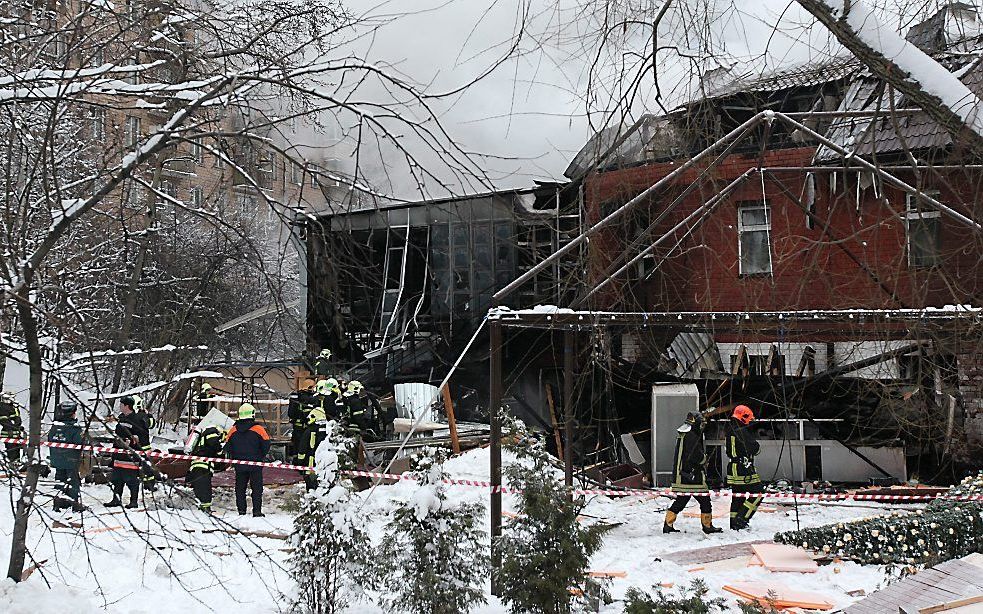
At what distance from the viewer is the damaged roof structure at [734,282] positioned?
14.8ft

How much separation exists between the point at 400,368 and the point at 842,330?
43.9ft

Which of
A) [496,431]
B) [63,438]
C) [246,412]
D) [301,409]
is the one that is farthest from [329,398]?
[496,431]

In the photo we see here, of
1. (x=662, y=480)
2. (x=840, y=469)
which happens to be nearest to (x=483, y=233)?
(x=662, y=480)

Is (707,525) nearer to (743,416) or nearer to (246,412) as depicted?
(743,416)

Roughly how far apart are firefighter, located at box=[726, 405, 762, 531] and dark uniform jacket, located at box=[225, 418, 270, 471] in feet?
20.9

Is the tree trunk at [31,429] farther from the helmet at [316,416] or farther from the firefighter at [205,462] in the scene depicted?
the helmet at [316,416]

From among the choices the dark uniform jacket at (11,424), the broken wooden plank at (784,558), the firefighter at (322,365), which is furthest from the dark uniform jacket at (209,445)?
the broken wooden plank at (784,558)

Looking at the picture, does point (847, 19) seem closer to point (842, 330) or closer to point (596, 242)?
point (596, 242)

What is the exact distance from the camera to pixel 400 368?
21.5 meters

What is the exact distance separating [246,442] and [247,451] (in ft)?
0.48

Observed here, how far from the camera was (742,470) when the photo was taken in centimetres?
1113

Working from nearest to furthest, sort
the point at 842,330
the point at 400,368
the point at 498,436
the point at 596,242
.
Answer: the point at 596,242
the point at 498,436
the point at 842,330
the point at 400,368

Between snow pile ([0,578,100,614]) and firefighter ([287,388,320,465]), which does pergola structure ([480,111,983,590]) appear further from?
firefighter ([287,388,320,465])

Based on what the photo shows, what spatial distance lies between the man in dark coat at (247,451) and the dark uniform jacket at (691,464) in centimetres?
567
